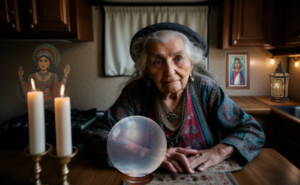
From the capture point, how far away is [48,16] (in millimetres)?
2145

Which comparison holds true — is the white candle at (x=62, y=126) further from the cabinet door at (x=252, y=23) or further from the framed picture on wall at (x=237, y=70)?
the framed picture on wall at (x=237, y=70)

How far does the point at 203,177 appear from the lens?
0.89 metres

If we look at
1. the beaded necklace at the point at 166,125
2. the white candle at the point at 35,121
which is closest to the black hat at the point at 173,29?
the beaded necklace at the point at 166,125

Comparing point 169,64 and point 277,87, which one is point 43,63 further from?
point 277,87

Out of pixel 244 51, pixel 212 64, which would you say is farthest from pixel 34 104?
pixel 244 51

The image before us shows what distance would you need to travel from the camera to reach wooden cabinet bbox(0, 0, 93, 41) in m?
2.14

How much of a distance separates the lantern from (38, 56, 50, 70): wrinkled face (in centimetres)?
230

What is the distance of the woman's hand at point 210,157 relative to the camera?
97 cm

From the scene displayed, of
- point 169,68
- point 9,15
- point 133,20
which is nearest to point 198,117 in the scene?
point 169,68

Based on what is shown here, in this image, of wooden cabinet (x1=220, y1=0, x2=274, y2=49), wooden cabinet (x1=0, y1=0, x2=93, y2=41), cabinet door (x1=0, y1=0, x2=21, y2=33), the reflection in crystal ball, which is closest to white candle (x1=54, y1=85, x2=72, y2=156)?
the reflection in crystal ball

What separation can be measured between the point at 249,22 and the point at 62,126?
7.34 feet

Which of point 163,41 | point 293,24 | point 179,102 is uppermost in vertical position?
point 293,24

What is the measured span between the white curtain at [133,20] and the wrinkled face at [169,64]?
4.68 feet

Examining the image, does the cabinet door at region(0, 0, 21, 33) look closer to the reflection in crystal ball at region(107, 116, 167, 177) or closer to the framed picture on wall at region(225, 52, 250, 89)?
the reflection in crystal ball at region(107, 116, 167, 177)
